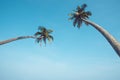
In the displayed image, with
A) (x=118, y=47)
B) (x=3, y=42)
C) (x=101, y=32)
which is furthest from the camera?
(x=3, y=42)

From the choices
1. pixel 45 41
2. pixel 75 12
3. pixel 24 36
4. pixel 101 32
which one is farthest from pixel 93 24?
pixel 45 41

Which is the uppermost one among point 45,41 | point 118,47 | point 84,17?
point 45,41

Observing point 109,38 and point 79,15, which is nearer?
point 109,38

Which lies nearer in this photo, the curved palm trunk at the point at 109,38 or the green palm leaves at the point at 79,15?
the curved palm trunk at the point at 109,38

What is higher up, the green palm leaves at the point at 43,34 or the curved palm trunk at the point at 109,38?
the green palm leaves at the point at 43,34

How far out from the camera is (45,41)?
46812 millimetres

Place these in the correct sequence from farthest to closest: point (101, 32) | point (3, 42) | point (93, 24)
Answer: point (3, 42) < point (93, 24) < point (101, 32)

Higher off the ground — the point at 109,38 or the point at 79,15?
the point at 79,15

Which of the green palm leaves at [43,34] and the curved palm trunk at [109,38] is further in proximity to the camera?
the green palm leaves at [43,34]

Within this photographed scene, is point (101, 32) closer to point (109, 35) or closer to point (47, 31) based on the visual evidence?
point (109, 35)

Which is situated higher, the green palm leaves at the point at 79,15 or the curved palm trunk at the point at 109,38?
the green palm leaves at the point at 79,15

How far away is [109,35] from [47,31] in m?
25.8

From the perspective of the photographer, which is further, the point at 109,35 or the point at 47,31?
the point at 47,31

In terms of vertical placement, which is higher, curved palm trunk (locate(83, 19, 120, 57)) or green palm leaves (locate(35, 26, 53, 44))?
green palm leaves (locate(35, 26, 53, 44))
